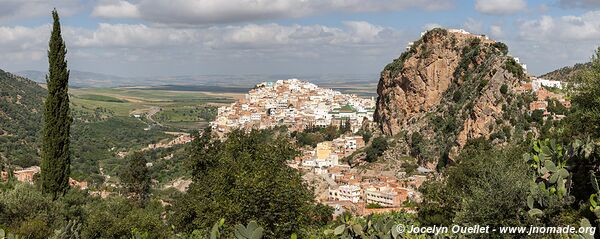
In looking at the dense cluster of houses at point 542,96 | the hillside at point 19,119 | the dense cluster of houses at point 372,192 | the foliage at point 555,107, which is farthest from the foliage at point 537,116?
the hillside at point 19,119

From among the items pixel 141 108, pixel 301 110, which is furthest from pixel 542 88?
pixel 141 108

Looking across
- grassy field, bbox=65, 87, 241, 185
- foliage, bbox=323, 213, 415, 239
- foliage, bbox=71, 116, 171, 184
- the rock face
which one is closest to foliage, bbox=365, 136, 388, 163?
the rock face

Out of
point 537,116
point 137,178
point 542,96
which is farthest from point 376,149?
point 137,178

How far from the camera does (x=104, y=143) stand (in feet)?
334

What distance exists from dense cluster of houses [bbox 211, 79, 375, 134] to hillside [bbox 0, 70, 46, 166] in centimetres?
3311

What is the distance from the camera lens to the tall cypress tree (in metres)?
19.4

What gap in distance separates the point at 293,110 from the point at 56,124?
9793 centimetres

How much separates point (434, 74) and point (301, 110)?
57944 mm

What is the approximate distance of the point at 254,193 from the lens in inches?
514

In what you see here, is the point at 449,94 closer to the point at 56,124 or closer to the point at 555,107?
the point at 555,107

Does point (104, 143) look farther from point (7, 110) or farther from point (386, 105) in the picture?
point (386, 105)

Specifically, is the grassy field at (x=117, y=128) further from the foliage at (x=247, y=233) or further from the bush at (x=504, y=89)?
the foliage at (x=247, y=233)

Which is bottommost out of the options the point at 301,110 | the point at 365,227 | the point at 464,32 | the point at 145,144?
the point at 145,144

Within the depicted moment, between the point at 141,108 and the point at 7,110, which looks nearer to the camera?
the point at 7,110
